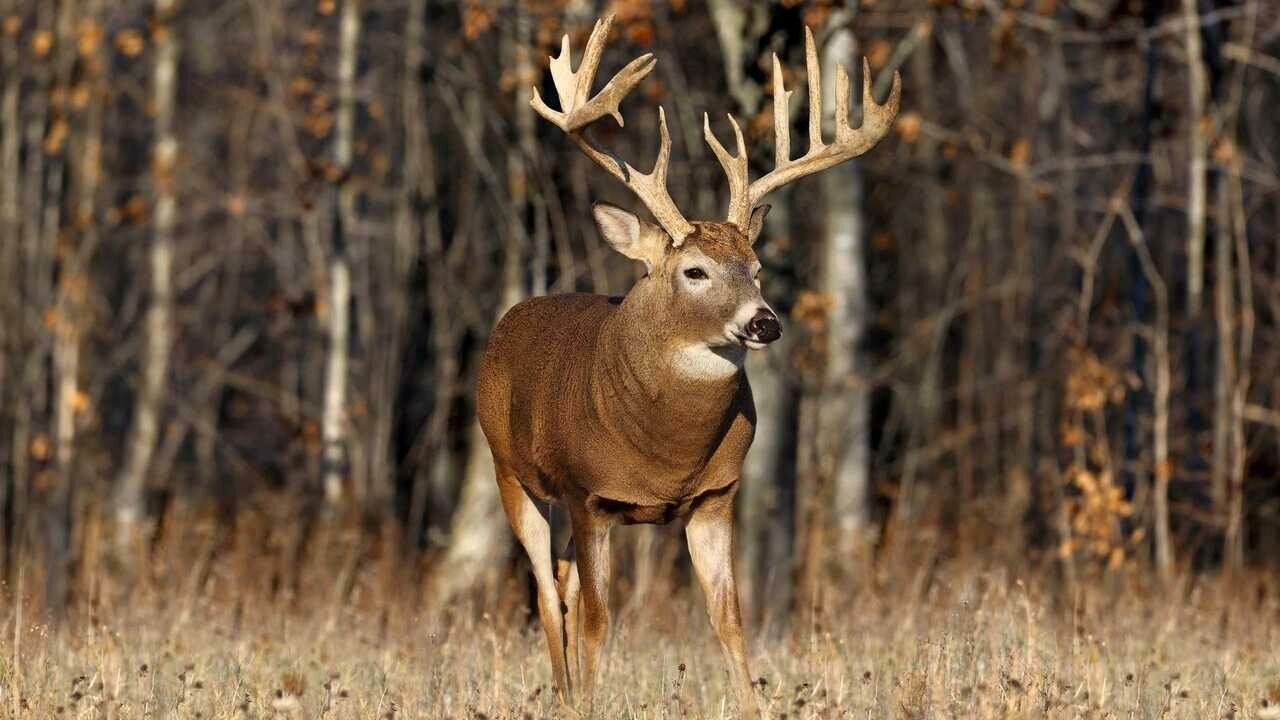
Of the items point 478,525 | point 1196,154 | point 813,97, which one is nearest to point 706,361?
point 813,97

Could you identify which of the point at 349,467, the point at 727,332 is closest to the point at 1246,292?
the point at 727,332

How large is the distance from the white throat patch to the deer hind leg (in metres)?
1.15

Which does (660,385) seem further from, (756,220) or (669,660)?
(669,660)

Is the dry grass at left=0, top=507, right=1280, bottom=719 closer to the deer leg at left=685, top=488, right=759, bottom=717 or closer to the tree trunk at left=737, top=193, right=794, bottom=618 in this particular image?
the deer leg at left=685, top=488, right=759, bottom=717

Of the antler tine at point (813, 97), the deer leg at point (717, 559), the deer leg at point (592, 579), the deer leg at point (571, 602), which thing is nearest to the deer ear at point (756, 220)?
the antler tine at point (813, 97)

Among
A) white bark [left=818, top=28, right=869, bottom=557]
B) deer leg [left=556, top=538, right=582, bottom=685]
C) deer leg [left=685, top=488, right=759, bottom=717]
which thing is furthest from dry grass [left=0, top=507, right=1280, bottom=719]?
white bark [left=818, top=28, right=869, bottom=557]

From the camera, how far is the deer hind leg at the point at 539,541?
23.2ft

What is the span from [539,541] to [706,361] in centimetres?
138

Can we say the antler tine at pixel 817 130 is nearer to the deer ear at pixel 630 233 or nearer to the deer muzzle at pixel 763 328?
the deer ear at pixel 630 233

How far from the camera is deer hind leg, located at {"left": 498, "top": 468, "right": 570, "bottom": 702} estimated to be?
7.07 metres

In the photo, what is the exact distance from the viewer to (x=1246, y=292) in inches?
417

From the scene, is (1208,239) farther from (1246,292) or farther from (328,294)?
(328,294)

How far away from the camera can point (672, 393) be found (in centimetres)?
643

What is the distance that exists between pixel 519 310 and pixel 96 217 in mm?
9137
